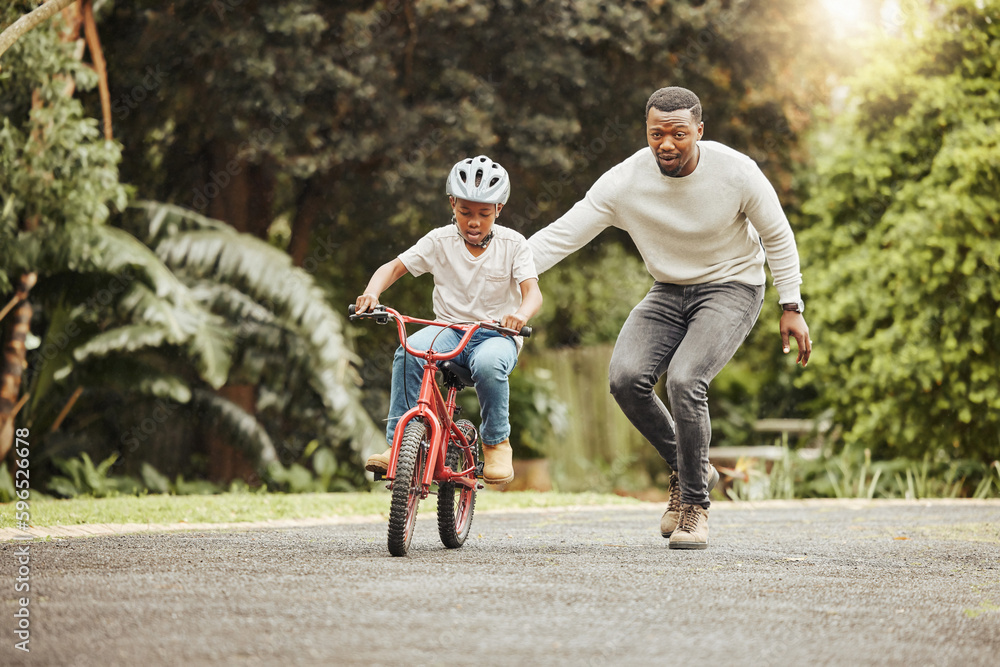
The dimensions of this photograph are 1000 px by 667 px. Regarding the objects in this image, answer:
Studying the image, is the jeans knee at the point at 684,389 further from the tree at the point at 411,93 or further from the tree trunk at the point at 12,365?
the tree trunk at the point at 12,365

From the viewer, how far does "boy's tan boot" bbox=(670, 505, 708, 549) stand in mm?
5059

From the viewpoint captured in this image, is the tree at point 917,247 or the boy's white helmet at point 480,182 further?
the tree at point 917,247

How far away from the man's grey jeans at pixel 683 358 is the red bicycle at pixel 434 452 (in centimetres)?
79

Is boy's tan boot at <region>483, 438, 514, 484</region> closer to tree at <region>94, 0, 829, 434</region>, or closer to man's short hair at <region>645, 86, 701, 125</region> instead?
man's short hair at <region>645, 86, 701, 125</region>

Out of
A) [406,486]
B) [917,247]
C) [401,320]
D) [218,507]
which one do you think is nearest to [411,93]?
[917,247]

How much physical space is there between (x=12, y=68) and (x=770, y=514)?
6907 mm

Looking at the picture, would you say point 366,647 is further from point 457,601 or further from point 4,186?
point 4,186

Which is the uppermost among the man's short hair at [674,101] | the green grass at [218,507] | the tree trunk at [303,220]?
the tree trunk at [303,220]

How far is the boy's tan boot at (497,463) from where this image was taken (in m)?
4.99

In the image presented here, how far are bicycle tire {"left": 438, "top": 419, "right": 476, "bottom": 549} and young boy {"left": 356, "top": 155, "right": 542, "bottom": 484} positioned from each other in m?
0.14

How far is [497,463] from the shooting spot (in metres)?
5.05

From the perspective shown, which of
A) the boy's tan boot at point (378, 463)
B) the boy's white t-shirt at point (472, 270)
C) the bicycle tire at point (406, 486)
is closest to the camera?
the bicycle tire at point (406, 486)

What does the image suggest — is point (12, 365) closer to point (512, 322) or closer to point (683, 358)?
point (512, 322)

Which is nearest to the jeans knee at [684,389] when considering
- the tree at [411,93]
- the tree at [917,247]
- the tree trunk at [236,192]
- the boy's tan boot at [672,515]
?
the boy's tan boot at [672,515]
